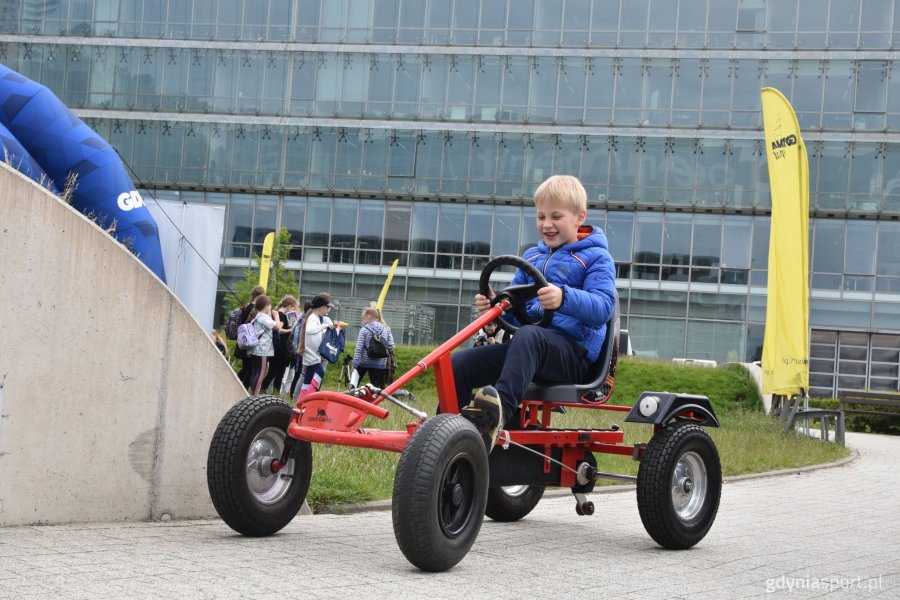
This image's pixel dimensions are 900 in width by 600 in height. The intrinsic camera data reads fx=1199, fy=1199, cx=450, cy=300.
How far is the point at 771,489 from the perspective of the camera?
10938mm

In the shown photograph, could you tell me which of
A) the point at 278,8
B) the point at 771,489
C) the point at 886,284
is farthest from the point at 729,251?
the point at 771,489

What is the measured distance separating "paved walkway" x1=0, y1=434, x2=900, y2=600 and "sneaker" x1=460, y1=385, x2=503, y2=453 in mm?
591

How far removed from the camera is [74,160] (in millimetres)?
15609

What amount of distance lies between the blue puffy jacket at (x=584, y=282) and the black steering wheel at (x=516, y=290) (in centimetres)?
11

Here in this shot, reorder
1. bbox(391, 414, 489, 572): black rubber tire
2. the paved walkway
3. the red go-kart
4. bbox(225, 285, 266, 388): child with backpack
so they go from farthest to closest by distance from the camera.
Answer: bbox(225, 285, 266, 388): child with backpack, the red go-kart, bbox(391, 414, 489, 572): black rubber tire, the paved walkway

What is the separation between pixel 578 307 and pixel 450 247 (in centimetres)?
3498

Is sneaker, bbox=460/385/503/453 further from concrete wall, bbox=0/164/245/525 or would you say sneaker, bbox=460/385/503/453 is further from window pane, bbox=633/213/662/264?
window pane, bbox=633/213/662/264

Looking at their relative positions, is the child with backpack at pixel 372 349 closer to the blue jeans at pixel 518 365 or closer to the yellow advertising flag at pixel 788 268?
the yellow advertising flag at pixel 788 268

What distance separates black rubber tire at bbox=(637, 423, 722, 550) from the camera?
6305 millimetres

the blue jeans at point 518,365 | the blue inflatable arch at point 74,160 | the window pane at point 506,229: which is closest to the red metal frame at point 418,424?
the blue jeans at point 518,365

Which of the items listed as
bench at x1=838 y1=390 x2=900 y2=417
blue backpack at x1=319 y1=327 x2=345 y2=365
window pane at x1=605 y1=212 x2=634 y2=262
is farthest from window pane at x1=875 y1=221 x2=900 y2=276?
blue backpack at x1=319 y1=327 x2=345 y2=365

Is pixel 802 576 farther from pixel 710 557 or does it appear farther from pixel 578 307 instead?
pixel 578 307

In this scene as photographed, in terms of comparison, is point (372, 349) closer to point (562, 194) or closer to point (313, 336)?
point (313, 336)

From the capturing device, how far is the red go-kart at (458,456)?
5.05 m
